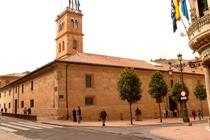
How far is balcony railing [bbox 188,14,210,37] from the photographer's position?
14478 millimetres

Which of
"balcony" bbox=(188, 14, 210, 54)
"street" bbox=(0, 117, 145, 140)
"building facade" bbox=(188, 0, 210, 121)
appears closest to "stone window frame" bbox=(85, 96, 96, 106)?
"street" bbox=(0, 117, 145, 140)

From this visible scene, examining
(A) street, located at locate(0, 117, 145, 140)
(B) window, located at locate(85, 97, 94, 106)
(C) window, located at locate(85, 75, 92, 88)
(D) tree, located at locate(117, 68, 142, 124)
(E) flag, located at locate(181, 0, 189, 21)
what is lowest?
(A) street, located at locate(0, 117, 145, 140)

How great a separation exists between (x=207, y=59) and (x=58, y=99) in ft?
55.8

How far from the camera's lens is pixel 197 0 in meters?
17.6

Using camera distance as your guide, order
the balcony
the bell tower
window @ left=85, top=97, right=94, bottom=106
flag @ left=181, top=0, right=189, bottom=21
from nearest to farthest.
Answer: the balcony < flag @ left=181, top=0, right=189, bottom=21 < window @ left=85, top=97, right=94, bottom=106 < the bell tower

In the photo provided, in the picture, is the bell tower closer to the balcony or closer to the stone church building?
the stone church building

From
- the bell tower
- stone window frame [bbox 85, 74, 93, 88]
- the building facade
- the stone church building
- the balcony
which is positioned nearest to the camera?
the balcony

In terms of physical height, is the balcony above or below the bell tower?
below

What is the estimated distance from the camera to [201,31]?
14.8 metres

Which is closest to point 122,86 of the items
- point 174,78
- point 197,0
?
point 197,0

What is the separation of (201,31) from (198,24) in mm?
552

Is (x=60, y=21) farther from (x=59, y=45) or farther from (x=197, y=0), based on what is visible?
(x=197, y=0)

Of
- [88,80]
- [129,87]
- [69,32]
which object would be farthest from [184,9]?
[69,32]

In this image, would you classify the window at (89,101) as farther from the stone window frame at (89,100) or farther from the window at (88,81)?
the window at (88,81)
